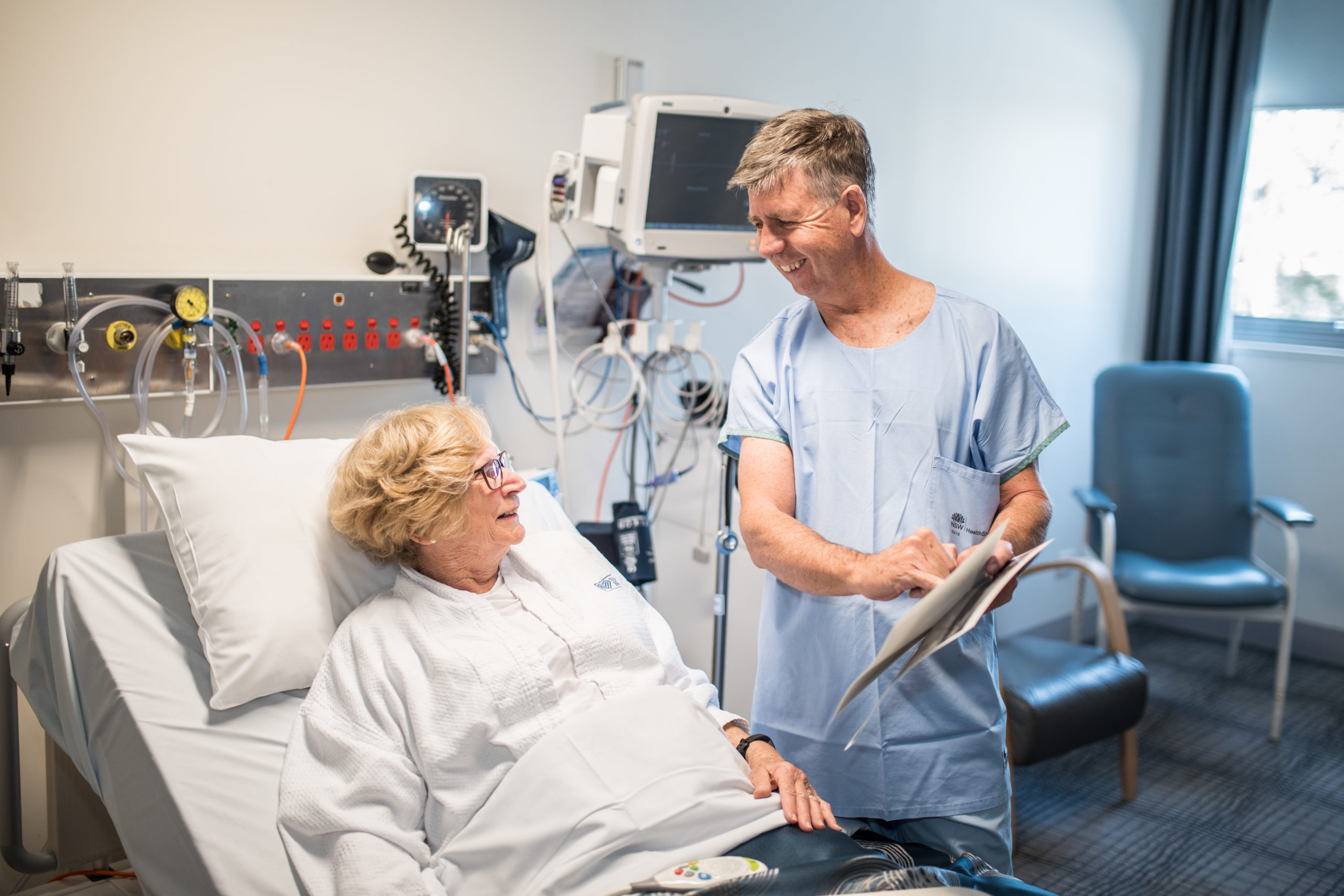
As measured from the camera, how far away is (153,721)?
1.29m

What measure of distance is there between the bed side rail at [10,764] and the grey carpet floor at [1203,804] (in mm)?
2011

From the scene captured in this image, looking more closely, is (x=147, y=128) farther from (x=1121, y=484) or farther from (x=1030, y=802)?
(x=1121, y=484)

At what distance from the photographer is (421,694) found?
1259 millimetres

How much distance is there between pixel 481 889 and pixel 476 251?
4.19ft

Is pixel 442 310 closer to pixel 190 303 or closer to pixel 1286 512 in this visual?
pixel 190 303

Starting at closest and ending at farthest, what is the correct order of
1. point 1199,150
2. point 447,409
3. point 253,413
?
point 447,409 → point 253,413 → point 1199,150

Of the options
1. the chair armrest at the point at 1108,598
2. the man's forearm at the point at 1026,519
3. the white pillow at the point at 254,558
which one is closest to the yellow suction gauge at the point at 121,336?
the white pillow at the point at 254,558

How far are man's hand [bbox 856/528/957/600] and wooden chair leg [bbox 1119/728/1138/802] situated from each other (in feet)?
5.65

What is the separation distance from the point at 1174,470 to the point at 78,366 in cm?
315

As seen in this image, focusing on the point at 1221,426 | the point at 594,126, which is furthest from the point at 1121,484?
the point at 594,126

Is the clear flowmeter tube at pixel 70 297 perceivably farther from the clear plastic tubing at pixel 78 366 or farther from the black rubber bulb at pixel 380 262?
the black rubber bulb at pixel 380 262

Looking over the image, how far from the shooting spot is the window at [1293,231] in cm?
350

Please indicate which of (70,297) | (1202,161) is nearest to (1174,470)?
(1202,161)

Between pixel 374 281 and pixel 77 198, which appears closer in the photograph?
pixel 77 198
